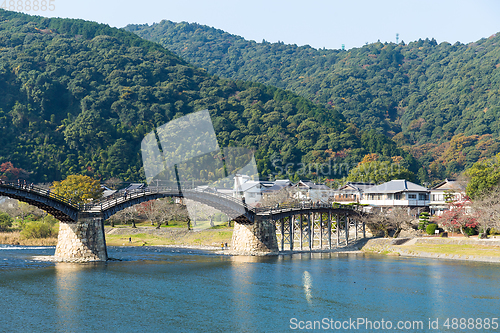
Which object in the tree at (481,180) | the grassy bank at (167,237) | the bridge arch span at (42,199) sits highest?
the tree at (481,180)

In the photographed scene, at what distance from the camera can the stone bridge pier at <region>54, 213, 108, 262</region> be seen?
4153cm

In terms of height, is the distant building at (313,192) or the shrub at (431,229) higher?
the distant building at (313,192)

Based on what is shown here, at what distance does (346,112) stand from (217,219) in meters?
108

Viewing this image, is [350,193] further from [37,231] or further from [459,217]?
[37,231]

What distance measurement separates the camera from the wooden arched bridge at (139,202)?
40.4 m

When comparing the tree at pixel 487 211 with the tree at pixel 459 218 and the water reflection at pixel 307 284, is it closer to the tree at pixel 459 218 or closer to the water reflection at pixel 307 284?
the tree at pixel 459 218

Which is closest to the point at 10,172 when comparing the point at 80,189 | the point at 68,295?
the point at 80,189

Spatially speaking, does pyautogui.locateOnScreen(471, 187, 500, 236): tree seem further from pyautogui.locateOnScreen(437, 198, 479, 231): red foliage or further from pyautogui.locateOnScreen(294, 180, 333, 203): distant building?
pyautogui.locateOnScreen(294, 180, 333, 203): distant building

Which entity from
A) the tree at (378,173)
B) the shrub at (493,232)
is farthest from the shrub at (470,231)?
the tree at (378,173)

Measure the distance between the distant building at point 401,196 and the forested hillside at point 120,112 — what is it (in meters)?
39.9

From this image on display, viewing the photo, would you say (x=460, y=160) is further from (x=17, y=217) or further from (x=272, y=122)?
(x=17, y=217)

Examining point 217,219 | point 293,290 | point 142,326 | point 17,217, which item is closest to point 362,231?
point 217,219

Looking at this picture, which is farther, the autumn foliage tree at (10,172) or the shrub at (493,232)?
the autumn foliage tree at (10,172)

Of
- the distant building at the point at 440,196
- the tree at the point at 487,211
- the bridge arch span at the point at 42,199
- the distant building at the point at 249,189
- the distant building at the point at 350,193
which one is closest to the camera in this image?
the bridge arch span at the point at 42,199
